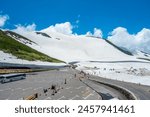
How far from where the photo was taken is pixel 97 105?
860 inches

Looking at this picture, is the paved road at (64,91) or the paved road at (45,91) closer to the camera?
the paved road at (45,91)

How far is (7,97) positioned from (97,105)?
93.9ft

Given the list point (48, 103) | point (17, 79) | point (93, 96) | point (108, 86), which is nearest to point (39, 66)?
point (17, 79)

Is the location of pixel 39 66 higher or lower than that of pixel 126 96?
higher

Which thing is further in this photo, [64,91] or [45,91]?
[64,91]

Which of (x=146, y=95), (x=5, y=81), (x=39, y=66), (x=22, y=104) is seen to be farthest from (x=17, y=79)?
(x=39, y=66)

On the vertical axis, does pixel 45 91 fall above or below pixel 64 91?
above

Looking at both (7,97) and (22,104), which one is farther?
(7,97)

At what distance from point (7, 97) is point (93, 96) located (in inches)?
684

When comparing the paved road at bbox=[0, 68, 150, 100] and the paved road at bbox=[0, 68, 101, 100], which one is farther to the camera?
the paved road at bbox=[0, 68, 150, 100]

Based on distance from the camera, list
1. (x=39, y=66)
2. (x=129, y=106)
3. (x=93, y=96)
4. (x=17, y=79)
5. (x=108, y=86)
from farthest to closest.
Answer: (x=39, y=66) → (x=17, y=79) → (x=108, y=86) → (x=93, y=96) → (x=129, y=106)

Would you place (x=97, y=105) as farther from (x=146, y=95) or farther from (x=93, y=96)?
(x=146, y=95)

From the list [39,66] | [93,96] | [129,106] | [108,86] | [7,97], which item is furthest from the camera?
[39,66]

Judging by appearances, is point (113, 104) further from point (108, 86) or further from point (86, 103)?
point (108, 86)
